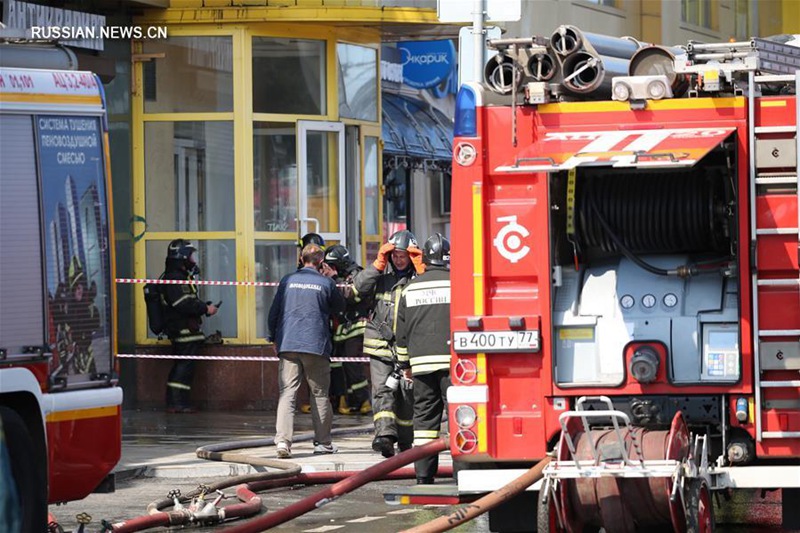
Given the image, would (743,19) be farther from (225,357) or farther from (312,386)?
(312,386)

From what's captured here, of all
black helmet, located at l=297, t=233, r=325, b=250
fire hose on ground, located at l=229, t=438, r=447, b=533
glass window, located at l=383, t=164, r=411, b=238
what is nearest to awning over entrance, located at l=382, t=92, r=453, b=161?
glass window, located at l=383, t=164, r=411, b=238

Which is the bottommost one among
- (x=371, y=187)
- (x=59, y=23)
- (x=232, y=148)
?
(x=371, y=187)

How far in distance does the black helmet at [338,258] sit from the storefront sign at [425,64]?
7.50 meters

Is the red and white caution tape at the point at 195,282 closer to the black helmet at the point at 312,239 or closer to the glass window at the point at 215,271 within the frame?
the glass window at the point at 215,271

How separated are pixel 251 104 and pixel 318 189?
4.29 ft

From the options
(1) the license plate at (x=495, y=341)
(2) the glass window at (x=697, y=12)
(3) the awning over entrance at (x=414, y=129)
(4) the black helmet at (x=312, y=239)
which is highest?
(2) the glass window at (x=697, y=12)

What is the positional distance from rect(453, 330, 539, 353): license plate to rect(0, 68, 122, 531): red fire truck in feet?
6.06

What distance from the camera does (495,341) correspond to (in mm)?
8617

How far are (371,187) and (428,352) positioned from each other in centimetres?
821

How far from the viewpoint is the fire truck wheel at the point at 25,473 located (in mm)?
8070

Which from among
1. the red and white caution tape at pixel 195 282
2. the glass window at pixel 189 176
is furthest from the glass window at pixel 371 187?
the red and white caution tape at pixel 195 282

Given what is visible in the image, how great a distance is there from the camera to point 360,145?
19.3m

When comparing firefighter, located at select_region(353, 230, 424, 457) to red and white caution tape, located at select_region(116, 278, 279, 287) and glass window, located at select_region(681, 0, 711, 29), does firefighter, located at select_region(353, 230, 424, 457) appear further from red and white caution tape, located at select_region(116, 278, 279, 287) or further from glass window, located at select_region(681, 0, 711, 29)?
glass window, located at select_region(681, 0, 711, 29)

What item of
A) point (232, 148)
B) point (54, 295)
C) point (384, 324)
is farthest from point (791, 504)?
point (232, 148)
